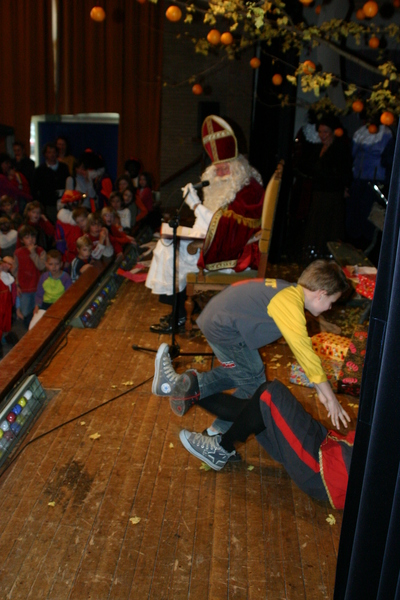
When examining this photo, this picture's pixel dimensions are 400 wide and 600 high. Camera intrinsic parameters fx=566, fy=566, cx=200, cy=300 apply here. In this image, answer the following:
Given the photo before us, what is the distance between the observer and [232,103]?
8.24 m

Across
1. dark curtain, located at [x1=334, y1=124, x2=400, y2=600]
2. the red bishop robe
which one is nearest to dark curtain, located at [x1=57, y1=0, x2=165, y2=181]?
the red bishop robe

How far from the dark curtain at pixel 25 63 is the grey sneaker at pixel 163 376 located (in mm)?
5887

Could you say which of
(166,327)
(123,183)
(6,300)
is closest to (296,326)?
(166,327)

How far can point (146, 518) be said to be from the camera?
2.35 meters

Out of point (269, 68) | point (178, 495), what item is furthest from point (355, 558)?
point (269, 68)

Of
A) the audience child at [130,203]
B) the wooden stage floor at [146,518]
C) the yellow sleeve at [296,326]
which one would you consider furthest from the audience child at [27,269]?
the yellow sleeve at [296,326]

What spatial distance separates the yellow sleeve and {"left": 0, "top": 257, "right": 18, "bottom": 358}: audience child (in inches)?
102

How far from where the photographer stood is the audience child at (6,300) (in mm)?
4273

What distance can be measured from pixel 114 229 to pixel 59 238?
0.62 m

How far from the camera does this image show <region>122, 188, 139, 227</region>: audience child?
671 cm

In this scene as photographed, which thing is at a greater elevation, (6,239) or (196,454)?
(6,239)

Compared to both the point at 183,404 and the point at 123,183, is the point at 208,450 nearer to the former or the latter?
the point at 183,404

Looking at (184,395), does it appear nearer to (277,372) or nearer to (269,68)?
(277,372)

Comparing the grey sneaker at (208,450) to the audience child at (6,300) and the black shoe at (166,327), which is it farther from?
the audience child at (6,300)
